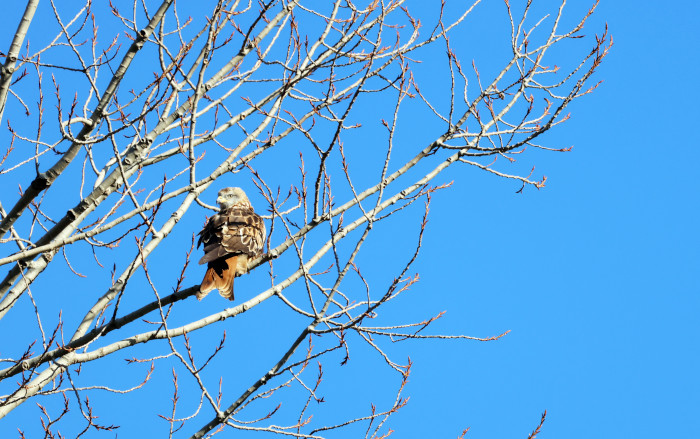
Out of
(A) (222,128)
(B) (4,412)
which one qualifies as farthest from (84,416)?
(A) (222,128)

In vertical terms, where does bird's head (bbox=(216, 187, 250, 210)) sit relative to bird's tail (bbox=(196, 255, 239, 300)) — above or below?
above

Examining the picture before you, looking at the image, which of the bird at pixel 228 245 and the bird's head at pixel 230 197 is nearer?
the bird at pixel 228 245

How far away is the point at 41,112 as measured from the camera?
425cm

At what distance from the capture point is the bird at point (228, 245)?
5.21 meters

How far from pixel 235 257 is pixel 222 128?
3.74 feet

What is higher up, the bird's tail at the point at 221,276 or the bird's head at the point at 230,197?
the bird's head at the point at 230,197

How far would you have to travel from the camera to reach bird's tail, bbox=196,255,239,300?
16.7 feet

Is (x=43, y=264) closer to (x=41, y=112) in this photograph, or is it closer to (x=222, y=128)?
(x=41, y=112)

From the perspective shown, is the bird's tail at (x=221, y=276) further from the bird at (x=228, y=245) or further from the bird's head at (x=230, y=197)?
the bird's head at (x=230, y=197)

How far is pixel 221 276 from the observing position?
5.25m

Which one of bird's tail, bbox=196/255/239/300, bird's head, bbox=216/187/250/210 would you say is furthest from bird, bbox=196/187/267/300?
bird's head, bbox=216/187/250/210

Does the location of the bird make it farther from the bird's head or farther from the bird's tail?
the bird's head

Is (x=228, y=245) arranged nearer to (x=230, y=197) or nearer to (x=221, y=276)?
(x=221, y=276)

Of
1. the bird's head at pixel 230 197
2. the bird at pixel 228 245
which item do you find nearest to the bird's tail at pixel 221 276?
the bird at pixel 228 245
